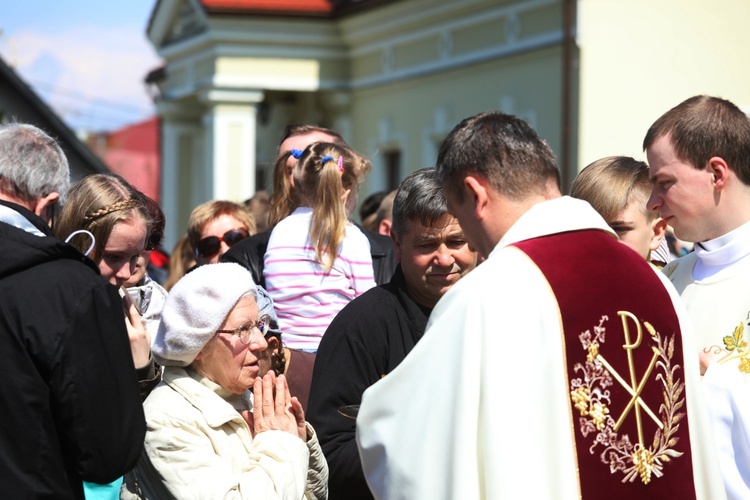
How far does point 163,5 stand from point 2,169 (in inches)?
919

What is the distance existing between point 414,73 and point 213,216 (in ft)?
47.2

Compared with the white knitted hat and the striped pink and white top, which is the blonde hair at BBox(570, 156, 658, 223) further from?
the white knitted hat

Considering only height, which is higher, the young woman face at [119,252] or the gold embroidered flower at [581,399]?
the young woman face at [119,252]

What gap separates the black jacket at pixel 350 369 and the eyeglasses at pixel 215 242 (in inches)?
92.8

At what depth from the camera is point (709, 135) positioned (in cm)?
371

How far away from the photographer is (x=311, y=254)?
5.32m

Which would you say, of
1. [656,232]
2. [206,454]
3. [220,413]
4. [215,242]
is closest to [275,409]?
[220,413]

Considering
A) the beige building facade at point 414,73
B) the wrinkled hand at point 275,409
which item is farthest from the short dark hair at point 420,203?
the beige building facade at point 414,73

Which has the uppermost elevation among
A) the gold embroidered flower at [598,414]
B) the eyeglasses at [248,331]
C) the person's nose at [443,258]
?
the person's nose at [443,258]

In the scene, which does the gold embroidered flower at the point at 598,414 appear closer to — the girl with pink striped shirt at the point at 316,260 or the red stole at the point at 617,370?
the red stole at the point at 617,370

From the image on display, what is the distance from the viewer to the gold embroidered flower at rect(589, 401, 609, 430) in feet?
10.2

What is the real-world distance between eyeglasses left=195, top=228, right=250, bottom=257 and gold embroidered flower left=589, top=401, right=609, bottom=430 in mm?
3548

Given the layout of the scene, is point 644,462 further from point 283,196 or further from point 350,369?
point 283,196

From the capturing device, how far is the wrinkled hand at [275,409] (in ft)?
12.2
